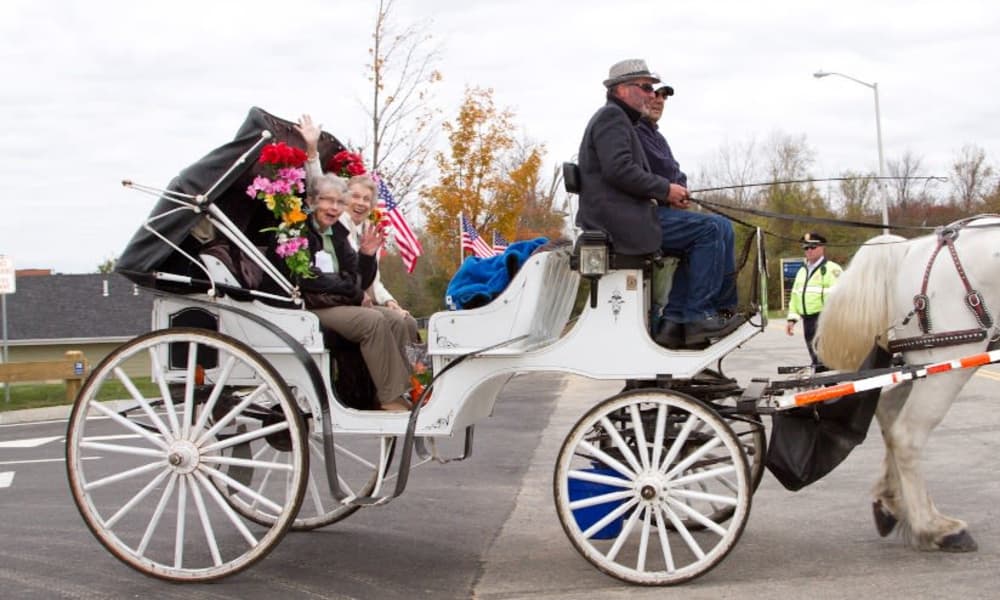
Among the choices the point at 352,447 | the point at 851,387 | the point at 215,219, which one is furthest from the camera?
the point at 352,447

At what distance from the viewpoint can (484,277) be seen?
5.76m

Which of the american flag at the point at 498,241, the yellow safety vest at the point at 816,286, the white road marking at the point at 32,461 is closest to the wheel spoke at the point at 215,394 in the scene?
the white road marking at the point at 32,461

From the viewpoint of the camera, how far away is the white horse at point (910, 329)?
552cm

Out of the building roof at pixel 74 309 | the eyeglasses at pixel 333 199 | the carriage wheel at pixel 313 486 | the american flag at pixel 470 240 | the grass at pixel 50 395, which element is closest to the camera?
the carriage wheel at pixel 313 486

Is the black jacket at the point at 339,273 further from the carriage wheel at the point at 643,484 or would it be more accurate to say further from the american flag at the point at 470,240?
the american flag at the point at 470,240

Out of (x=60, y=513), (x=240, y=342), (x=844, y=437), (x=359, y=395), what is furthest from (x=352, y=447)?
(x=844, y=437)

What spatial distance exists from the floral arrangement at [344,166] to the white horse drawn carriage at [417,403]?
777mm

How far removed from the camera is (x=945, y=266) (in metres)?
5.63

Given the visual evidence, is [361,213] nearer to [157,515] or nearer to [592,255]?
[592,255]

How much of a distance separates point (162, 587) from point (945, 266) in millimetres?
4418

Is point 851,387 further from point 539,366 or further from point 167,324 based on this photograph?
point 167,324

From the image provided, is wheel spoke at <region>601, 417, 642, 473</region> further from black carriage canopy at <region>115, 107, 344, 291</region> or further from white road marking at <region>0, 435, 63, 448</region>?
white road marking at <region>0, 435, 63, 448</region>

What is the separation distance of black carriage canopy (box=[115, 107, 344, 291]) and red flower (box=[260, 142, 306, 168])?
0.07 m

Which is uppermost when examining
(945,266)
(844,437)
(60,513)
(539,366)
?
(945,266)
